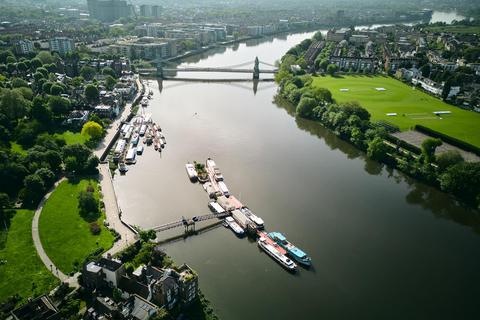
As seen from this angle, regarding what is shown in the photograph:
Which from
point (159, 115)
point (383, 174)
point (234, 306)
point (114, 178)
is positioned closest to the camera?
point (234, 306)

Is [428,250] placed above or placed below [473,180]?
below

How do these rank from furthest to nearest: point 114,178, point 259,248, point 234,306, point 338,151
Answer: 1. point 338,151
2. point 114,178
3. point 259,248
4. point 234,306

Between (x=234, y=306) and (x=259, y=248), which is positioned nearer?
(x=234, y=306)

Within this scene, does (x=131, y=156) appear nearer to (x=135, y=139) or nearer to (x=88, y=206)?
(x=135, y=139)

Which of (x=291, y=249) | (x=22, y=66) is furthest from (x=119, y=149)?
(x=22, y=66)

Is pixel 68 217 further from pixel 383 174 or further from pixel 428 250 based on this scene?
pixel 383 174

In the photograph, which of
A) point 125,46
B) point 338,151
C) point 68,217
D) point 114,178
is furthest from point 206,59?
point 68,217
